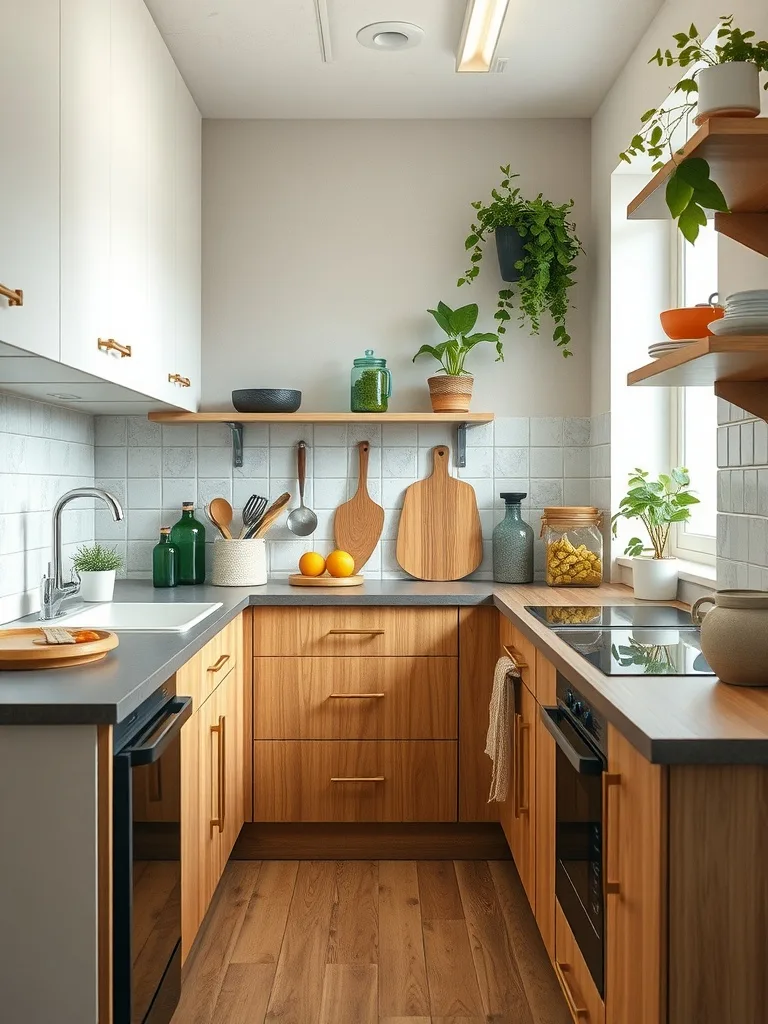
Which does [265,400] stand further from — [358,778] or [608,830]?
[608,830]

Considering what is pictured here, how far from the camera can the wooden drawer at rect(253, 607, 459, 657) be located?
120 inches

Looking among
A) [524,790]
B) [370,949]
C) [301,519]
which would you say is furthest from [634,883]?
[301,519]

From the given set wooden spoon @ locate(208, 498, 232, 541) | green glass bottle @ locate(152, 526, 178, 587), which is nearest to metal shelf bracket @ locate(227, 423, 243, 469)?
wooden spoon @ locate(208, 498, 232, 541)

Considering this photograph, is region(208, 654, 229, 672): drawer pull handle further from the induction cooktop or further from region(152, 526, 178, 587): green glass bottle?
the induction cooktop

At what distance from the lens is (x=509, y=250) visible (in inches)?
133

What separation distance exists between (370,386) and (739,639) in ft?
6.36

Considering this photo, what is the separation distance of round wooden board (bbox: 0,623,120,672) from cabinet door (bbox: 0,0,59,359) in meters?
0.57

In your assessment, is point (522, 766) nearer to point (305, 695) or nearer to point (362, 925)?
point (362, 925)

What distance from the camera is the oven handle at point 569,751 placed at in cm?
165

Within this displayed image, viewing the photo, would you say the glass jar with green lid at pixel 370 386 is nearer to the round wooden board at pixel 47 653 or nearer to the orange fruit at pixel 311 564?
the orange fruit at pixel 311 564

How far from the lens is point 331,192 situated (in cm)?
355

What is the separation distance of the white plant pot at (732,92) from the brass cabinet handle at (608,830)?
117cm

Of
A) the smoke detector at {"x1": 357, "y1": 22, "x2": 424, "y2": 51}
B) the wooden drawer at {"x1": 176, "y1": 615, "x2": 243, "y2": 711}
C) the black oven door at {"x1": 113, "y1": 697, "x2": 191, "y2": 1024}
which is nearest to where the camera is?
the black oven door at {"x1": 113, "y1": 697, "x2": 191, "y2": 1024}

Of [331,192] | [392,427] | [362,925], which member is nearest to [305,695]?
[362,925]
